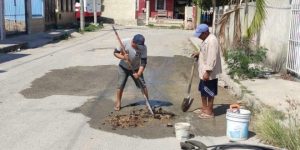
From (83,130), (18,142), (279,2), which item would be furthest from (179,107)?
(279,2)

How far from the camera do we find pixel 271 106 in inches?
333

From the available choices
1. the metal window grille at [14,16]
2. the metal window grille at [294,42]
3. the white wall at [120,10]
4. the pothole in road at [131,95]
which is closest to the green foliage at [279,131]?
the pothole in road at [131,95]

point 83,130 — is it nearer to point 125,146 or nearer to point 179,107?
point 125,146

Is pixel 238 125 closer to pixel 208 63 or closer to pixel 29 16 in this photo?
pixel 208 63

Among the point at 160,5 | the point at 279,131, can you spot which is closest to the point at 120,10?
the point at 160,5

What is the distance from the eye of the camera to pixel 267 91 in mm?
9930

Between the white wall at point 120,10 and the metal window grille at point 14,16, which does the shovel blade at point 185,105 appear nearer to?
the metal window grille at point 14,16

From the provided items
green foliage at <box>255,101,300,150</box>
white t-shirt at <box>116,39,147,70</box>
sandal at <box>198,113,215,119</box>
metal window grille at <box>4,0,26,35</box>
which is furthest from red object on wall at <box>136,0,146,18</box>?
green foliage at <box>255,101,300,150</box>

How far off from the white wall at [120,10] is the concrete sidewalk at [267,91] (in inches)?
1463

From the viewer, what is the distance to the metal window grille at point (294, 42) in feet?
36.7

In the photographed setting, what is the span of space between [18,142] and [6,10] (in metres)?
19.3

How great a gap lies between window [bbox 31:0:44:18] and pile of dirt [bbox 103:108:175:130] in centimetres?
2222

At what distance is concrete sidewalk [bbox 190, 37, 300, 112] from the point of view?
8898mm

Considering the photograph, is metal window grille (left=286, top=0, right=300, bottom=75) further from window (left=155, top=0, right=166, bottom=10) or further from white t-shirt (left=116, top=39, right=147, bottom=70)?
window (left=155, top=0, right=166, bottom=10)
